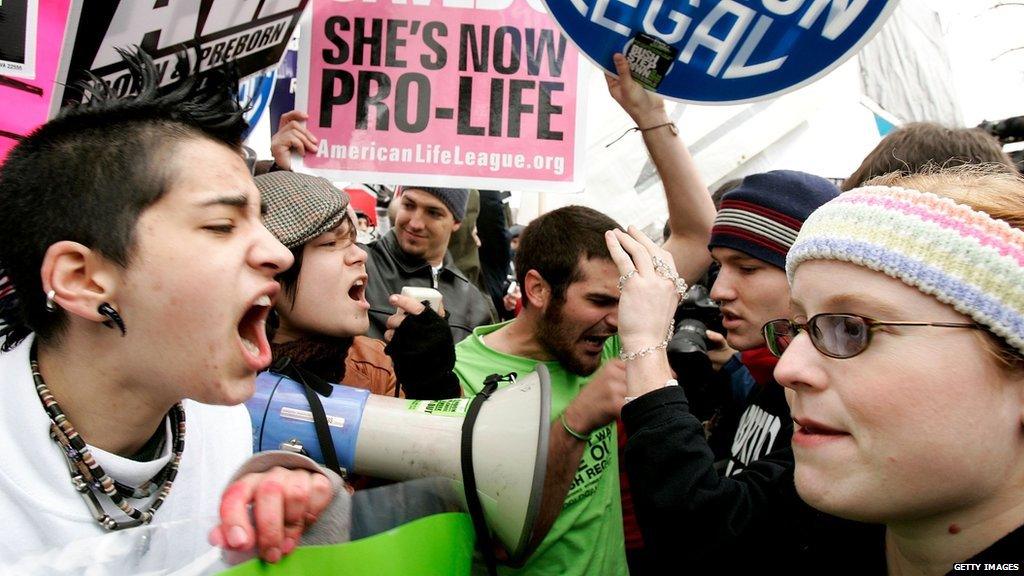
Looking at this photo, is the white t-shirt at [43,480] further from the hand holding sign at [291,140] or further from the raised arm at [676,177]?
the raised arm at [676,177]

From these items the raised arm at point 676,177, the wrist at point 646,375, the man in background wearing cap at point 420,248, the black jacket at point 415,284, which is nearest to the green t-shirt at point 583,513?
the wrist at point 646,375

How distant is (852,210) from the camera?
1.12 metres

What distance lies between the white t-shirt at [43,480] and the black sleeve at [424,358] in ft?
2.69

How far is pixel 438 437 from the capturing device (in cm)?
138

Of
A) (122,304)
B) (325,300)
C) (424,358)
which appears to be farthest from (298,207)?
(122,304)

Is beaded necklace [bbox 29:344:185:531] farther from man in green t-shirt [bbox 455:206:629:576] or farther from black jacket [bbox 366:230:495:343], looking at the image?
black jacket [bbox 366:230:495:343]

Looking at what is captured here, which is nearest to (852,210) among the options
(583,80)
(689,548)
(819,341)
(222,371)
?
(819,341)

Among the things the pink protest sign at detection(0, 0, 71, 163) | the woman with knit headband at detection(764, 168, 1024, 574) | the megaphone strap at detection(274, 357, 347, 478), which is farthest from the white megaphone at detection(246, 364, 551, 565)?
the pink protest sign at detection(0, 0, 71, 163)

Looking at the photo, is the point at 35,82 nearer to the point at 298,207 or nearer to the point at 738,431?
the point at 298,207

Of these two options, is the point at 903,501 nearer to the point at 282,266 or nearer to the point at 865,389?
the point at 865,389

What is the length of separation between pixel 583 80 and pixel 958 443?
1.98m

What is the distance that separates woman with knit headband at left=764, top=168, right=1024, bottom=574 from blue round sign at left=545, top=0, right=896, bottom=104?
93 cm

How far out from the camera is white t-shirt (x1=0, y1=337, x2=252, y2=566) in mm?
1075

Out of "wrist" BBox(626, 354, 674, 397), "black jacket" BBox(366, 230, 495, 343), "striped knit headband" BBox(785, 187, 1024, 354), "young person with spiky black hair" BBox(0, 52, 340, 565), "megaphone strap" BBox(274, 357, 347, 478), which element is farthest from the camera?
"black jacket" BBox(366, 230, 495, 343)
